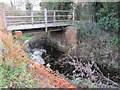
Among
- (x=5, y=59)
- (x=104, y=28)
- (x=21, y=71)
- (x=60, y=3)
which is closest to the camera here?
(x=21, y=71)

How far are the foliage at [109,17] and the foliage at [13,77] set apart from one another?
19.0 ft

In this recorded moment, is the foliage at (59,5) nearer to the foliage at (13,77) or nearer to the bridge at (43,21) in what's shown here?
the bridge at (43,21)

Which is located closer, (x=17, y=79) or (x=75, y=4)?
(x=17, y=79)

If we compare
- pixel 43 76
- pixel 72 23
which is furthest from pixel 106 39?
pixel 43 76

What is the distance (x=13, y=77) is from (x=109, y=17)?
6.65m

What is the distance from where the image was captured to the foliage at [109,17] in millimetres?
8688

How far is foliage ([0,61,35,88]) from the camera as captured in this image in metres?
3.40

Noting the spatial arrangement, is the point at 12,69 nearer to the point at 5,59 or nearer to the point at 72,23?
the point at 5,59

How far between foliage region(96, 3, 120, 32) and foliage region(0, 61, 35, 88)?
19.0 ft

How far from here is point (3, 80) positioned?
3455mm

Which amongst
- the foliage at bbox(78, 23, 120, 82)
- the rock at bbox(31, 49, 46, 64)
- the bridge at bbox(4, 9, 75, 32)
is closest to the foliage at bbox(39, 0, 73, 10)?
the bridge at bbox(4, 9, 75, 32)

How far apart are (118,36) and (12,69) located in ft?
20.0

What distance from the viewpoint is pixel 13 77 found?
363 centimetres

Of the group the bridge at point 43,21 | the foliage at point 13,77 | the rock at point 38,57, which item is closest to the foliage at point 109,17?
the bridge at point 43,21
